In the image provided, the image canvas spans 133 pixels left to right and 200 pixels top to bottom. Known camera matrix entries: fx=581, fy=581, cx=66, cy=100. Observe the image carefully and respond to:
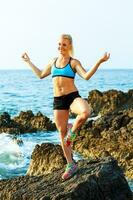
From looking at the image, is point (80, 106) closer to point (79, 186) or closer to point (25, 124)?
point (79, 186)

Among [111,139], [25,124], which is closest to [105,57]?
[111,139]

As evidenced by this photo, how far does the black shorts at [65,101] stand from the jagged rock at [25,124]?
1774 cm

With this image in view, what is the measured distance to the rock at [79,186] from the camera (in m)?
8.87

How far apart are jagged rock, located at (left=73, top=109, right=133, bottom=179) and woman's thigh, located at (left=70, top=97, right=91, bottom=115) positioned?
6910 millimetres

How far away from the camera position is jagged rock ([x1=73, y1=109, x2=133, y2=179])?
1689 cm

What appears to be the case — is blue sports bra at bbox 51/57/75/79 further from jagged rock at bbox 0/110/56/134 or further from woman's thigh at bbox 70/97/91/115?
jagged rock at bbox 0/110/56/134

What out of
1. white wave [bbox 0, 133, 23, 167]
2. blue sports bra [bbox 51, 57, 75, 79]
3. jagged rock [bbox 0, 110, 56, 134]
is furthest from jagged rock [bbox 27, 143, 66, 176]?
jagged rock [bbox 0, 110, 56, 134]

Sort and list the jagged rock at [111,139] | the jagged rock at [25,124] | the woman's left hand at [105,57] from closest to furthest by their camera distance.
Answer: the woman's left hand at [105,57], the jagged rock at [111,139], the jagged rock at [25,124]

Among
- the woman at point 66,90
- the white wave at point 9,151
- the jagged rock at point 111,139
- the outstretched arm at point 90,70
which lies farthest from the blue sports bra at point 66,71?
the white wave at point 9,151

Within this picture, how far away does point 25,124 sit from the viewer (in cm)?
2891

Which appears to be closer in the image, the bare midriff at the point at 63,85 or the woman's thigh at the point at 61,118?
the bare midriff at the point at 63,85

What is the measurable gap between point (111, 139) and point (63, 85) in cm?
1046

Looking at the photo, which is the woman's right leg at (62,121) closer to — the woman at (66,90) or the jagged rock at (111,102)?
the woman at (66,90)

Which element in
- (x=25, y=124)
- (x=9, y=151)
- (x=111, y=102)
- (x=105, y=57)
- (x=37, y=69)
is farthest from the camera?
(x=111, y=102)
